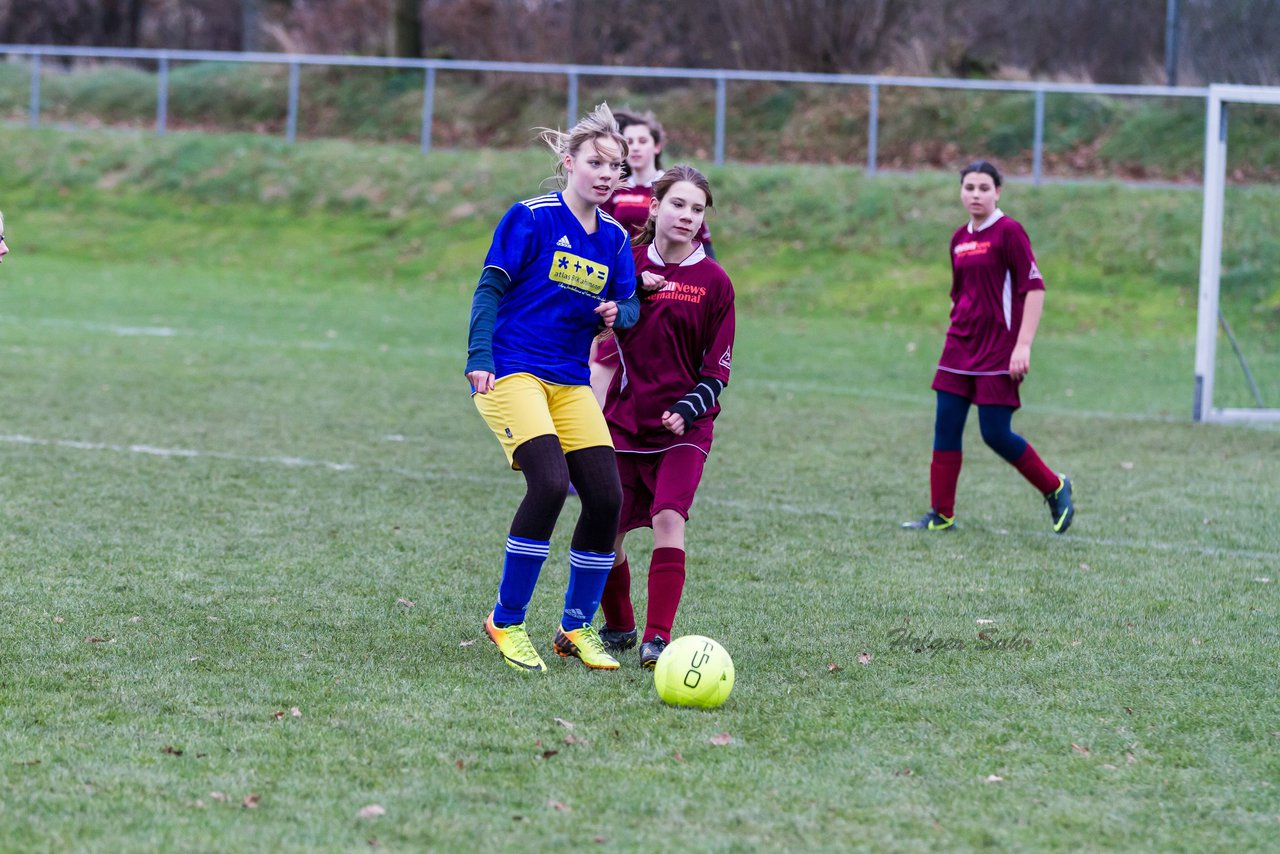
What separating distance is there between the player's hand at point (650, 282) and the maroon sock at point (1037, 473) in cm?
331

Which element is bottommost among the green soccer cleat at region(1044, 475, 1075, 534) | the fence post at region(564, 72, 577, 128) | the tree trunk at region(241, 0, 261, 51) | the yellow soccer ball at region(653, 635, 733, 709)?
the yellow soccer ball at region(653, 635, 733, 709)

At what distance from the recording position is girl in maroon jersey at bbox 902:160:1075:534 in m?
7.74

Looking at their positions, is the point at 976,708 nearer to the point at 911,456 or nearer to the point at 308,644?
the point at 308,644

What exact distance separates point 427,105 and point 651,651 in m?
21.5

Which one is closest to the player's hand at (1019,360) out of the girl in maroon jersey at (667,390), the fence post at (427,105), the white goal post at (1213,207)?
the girl in maroon jersey at (667,390)

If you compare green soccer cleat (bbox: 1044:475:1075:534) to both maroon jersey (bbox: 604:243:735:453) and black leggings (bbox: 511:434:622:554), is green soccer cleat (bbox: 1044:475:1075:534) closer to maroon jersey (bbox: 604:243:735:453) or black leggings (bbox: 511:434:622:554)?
maroon jersey (bbox: 604:243:735:453)

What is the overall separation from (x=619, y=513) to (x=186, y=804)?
6.26 feet

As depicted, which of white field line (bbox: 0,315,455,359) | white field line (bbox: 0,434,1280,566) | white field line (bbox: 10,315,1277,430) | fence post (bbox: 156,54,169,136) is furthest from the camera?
fence post (bbox: 156,54,169,136)

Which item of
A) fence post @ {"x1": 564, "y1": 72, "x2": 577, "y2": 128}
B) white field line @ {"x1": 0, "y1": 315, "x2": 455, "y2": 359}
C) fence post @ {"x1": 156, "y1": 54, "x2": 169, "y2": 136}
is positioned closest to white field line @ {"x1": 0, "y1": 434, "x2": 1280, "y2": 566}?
white field line @ {"x1": 0, "y1": 315, "x2": 455, "y2": 359}

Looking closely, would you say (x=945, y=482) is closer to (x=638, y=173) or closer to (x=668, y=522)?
(x=638, y=173)

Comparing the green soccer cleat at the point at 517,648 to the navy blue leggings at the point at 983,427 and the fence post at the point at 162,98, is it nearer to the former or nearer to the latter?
the navy blue leggings at the point at 983,427

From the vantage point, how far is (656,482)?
17.9ft

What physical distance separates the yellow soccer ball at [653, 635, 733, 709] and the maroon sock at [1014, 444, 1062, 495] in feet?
12.1

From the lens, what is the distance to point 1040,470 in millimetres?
7934
